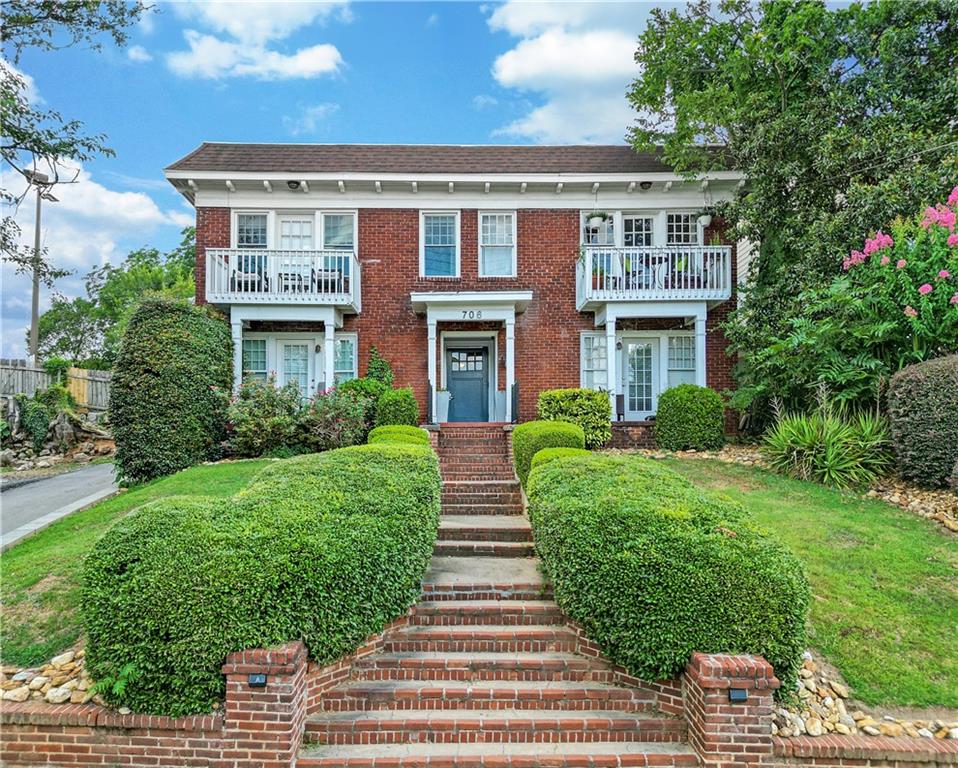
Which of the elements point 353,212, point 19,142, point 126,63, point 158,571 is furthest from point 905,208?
point 19,142

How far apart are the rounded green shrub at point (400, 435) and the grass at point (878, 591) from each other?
498 centimetres

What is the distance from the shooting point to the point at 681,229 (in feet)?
46.6

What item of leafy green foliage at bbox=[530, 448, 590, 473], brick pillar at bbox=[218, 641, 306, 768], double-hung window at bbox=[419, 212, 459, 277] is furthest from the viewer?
double-hung window at bbox=[419, 212, 459, 277]

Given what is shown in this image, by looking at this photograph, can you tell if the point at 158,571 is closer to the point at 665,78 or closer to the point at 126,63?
the point at 126,63

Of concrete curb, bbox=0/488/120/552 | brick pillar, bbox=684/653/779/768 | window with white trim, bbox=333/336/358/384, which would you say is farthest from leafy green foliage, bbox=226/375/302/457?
brick pillar, bbox=684/653/779/768

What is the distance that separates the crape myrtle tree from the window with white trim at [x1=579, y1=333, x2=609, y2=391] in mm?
2994

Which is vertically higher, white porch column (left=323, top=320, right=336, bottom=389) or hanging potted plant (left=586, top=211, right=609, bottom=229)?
hanging potted plant (left=586, top=211, right=609, bottom=229)

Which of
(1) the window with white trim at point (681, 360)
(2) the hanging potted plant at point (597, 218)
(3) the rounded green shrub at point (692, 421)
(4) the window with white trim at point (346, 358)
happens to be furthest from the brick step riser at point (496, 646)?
(2) the hanging potted plant at point (597, 218)

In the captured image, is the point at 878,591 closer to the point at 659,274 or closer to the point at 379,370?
the point at 659,274

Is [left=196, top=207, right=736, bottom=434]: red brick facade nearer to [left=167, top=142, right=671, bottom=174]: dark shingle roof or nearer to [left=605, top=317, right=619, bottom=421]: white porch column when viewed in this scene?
[left=605, top=317, right=619, bottom=421]: white porch column

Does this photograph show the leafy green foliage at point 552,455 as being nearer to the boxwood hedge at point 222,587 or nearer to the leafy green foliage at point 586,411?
the boxwood hedge at point 222,587

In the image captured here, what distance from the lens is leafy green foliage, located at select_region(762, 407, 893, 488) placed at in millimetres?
8805

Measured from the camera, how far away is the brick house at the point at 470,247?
44.8 ft

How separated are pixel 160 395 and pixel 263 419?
186 cm
